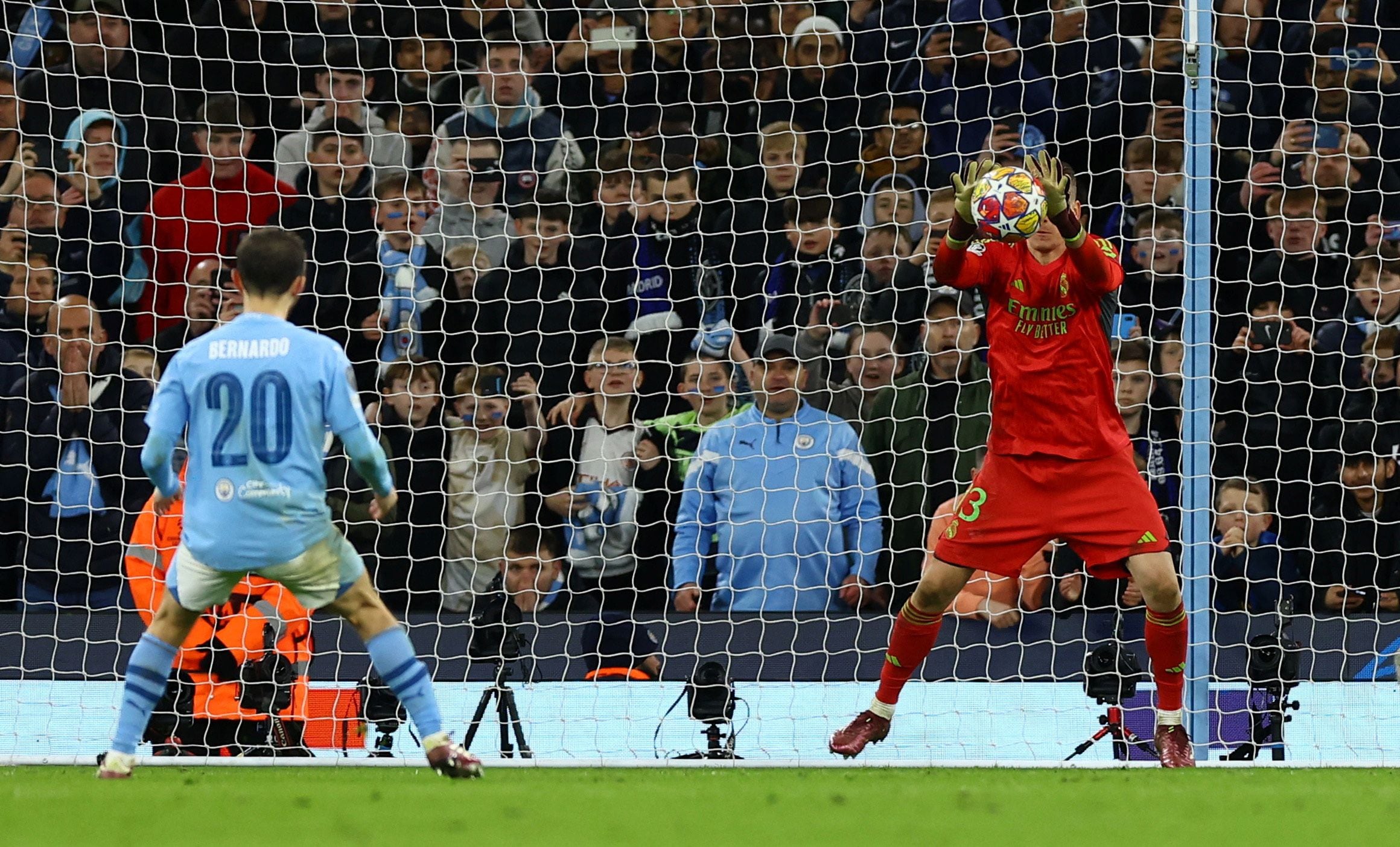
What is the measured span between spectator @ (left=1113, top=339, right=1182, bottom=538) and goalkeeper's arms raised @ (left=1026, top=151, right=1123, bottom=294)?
1.79m

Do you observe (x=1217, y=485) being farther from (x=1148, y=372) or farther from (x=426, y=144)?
(x=426, y=144)

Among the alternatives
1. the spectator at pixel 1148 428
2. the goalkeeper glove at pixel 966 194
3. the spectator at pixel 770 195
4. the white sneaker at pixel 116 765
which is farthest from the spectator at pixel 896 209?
the white sneaker at pixel 116 765

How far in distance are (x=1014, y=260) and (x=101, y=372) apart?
4057 mm

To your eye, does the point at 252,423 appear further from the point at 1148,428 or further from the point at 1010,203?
the point at 1148,428

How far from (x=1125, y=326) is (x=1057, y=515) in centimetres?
256

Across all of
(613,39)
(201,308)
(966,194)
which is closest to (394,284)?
(201,308)

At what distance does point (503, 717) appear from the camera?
607cm

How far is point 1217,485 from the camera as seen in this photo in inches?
287

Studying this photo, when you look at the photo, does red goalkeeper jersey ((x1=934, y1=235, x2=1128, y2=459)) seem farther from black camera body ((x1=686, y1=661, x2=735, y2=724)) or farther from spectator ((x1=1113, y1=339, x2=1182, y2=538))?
spectator ((x1=1113, y1=339, x2=1182, y2=538))

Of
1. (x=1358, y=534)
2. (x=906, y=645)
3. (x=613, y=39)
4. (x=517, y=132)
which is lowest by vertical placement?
(x=906, y=645)

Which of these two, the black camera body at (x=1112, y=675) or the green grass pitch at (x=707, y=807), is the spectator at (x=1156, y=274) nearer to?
the black camera body at (x=1112, y=675)

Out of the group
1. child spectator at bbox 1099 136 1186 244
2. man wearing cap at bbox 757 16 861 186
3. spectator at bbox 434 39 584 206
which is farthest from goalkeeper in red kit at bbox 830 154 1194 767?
spectator at bbox 434 39 584 206

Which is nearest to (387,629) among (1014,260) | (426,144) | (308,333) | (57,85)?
(308,333)

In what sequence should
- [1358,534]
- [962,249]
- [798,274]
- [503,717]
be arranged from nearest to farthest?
[962,249] < [503,717] < [1358,534] < [798,274]
